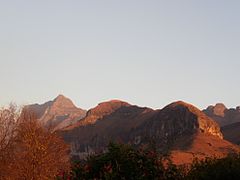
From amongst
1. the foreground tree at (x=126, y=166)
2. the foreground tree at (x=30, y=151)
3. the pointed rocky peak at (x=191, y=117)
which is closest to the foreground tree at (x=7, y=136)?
the foreground tree at (x=30, y=151)

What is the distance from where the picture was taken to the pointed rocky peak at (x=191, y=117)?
549 feet

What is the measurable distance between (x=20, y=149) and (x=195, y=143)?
10913 cm

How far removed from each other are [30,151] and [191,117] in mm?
150134

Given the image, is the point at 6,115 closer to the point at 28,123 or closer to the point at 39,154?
the point at 28,123

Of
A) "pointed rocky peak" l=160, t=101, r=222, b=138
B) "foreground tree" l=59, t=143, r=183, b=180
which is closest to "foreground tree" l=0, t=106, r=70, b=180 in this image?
"foreground tree" l=59, t=143, r=183, b=180

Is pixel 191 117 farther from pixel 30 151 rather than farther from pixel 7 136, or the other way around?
pixel 30 151

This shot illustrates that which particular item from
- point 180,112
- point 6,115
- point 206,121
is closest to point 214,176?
point 6,115

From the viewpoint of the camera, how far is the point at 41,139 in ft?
96.5

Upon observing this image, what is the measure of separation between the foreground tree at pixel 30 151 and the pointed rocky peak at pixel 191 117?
134609 millimetres

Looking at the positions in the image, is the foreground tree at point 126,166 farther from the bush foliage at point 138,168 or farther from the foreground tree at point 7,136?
the foreground tree at point 7,136

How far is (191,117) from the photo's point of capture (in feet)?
572

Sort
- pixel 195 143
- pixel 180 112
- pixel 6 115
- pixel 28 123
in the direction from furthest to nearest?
pixel 180 112 < pixel 195 143 < pixel 6 115 < pixel 28 123

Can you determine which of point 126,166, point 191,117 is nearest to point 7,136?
point 126,166

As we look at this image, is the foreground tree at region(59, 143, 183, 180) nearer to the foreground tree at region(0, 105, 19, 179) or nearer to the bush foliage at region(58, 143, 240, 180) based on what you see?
the bush foliage at region(58, 143, 240, 180)
